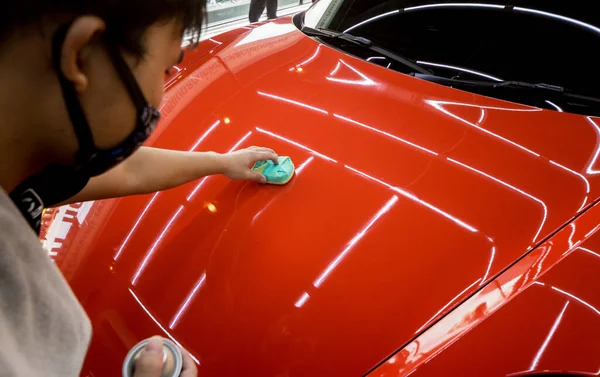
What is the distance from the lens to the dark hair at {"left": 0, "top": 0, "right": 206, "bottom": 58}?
420 mm

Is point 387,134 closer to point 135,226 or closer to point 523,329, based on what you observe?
point 523,329

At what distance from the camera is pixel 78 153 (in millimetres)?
556

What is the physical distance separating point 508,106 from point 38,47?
1010 mm

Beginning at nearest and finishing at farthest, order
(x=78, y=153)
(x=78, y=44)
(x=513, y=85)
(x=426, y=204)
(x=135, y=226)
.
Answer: (x=78, y=44) < (x=78, y=153) < (x=426, y=204) < (x=135, y=226) < (x=513, y=85)

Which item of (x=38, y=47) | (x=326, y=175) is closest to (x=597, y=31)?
(x=326, y=175)

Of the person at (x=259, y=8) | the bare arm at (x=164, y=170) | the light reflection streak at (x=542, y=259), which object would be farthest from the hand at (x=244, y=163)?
the person at (x=259, y=8)

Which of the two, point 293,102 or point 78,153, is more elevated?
point 78,153

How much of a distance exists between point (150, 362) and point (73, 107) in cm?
40

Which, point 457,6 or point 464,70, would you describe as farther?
point 457,6

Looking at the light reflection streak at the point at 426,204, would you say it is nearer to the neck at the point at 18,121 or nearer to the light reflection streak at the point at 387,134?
the light reflection streak at the point at 387,134

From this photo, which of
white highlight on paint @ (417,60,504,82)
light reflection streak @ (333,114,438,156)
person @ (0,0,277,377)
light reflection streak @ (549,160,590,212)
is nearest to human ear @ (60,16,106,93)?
person @ (0,0,277,377)

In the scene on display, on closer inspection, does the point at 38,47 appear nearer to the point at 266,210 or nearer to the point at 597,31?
the point at 266,210

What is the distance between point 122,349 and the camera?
81cm

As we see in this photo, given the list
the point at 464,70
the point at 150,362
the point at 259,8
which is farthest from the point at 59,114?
the point at 259,8
